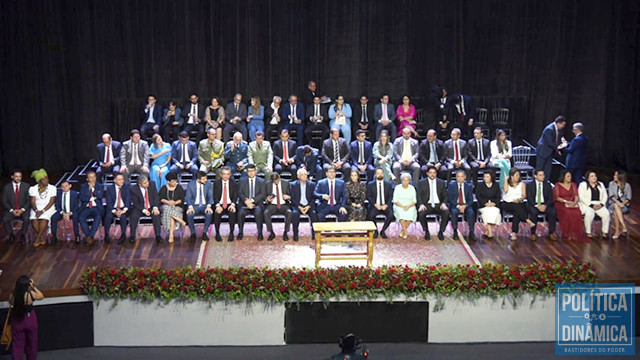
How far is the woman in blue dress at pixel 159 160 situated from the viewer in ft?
41.5

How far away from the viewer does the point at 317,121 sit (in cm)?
1413

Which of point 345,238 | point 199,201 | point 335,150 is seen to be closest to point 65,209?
point 199,201

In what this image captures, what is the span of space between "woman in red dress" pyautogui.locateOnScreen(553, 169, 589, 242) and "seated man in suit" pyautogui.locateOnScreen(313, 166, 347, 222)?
115 inches

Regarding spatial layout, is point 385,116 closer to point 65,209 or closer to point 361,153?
point 361,153

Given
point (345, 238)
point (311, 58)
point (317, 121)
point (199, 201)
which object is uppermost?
point (311, 58)

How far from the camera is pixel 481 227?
1225 centimetres

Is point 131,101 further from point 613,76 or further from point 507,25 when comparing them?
point 613,76

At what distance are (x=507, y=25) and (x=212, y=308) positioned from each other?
28.5 ft

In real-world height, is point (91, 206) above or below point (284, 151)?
below

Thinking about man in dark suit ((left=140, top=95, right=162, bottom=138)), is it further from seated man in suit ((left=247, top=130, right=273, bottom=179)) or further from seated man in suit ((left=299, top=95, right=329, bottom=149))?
seated man in suit ((left=299, top=95, right=329, bottom=149))

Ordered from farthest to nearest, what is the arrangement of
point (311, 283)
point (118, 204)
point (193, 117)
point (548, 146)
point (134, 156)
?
point (193, 117)
point (548, 146)
point (134, 156)
point (118, 204)
point (311, 283)

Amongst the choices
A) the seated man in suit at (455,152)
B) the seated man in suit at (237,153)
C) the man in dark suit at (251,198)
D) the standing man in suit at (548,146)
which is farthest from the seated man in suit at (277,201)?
the standing man in suit at (548,146)

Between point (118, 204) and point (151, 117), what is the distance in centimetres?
298

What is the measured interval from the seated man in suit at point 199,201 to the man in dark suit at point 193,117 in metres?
2.50
